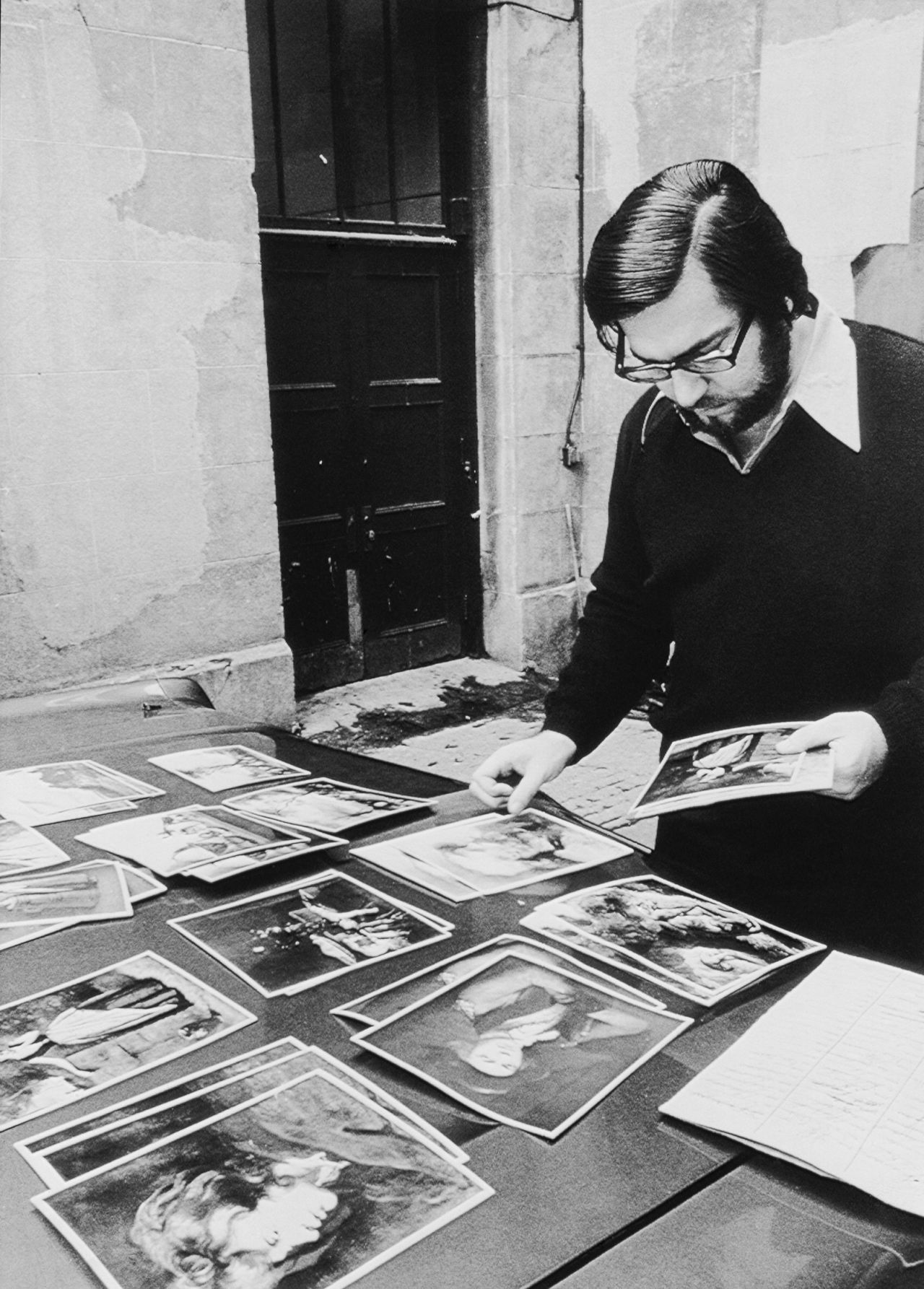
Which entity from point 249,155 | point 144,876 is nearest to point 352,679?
point 249,155

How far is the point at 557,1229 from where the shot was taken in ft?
2.77

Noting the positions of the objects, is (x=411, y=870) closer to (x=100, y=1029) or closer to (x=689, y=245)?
(x=100, y=1029)

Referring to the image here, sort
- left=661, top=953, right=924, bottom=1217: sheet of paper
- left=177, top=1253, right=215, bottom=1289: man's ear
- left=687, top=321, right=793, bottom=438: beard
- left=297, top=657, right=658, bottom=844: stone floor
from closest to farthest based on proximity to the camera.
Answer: left=177, top=1253, right=215, bottom=1289: man's ear → left=661, top=953, right=924, bottom=1217: sheet of paper → left=687, top=321, right=793, bottom=438: beard → left=297, top=657, right=658, bottom=844: stone floor

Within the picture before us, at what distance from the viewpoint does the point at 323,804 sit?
1709 mm

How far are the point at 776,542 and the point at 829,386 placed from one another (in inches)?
8.7

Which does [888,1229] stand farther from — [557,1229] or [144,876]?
[144,876]

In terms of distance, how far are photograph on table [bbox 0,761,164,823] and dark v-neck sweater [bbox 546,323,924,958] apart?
0.69 metres

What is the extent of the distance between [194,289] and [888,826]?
359 centimetres

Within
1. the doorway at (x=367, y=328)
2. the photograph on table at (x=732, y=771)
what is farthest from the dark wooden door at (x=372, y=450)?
the photograph on table at (x=732, y=771)

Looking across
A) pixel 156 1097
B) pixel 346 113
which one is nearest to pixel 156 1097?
pixel 156 1097

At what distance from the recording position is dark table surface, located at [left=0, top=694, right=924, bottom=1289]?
0.81 meters

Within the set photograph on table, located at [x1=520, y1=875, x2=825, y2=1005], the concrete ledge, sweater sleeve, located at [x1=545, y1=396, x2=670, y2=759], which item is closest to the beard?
sweater sleeve, located at [x1=545, y1=396, x2=670, y2=759]

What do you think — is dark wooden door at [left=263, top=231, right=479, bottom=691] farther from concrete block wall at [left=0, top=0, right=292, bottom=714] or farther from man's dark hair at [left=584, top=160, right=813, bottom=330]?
man's dark hair at [left=584, top=160, right=813, bottom=330]

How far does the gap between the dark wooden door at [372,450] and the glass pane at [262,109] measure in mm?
201
